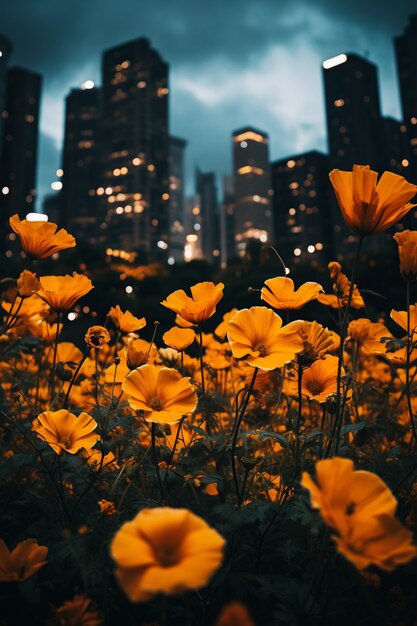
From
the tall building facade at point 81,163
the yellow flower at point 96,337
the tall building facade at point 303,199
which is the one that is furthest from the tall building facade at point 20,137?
the yellow flower at point 96,337

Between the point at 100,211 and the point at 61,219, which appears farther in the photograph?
the point at 61,219

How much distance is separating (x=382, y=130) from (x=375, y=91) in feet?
34.2

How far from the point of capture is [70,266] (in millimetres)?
22812

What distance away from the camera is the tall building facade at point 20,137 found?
255 ft

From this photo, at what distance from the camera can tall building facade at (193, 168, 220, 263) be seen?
130 meters

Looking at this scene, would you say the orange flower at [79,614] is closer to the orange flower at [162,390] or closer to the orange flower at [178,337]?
the orange flower at [162,390]

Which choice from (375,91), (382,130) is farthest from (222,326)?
(375,91)

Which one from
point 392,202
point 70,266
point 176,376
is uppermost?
point 70,266

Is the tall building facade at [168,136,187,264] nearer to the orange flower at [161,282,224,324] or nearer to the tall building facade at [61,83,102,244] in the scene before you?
the tall building facade at [61,83,102,244]

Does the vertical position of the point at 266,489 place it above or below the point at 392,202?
below

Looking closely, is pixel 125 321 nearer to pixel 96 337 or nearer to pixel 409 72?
pixel 96 337

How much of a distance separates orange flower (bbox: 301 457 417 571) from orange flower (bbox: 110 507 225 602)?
147 mm

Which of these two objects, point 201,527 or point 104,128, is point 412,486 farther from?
point 104,128

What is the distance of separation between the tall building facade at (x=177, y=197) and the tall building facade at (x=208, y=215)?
5.79 metres
